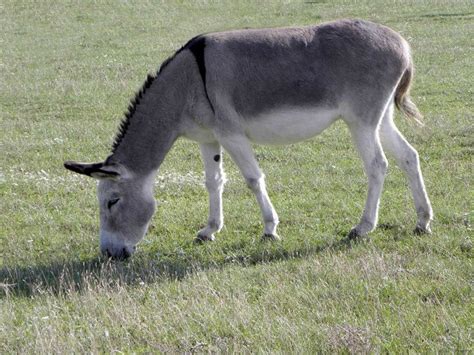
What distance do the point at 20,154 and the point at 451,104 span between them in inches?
297

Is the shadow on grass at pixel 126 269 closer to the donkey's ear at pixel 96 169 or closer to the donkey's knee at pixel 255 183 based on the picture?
the donkey's knee at pixel 255 183

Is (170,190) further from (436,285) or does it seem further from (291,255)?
(436,285)

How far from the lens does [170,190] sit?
1084 centimetres

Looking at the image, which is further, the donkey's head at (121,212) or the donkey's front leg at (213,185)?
the donkey's front leg at (213,185)

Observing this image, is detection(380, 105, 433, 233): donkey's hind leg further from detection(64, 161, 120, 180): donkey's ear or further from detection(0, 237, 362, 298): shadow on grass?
detection(64, 161, 120, 180): donkey's ear

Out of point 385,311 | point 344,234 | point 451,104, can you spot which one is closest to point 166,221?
point 344,234

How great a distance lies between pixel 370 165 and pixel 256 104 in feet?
4.19

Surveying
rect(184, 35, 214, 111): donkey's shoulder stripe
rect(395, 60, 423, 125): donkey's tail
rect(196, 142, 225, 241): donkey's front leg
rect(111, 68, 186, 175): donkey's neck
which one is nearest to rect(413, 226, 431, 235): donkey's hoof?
rect(395, 60, 423, 125): donkey's tail

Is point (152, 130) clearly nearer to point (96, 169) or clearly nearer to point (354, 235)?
point (96, 169)

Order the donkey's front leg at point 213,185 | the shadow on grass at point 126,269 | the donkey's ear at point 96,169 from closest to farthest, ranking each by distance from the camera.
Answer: the shadow on grass at point 126,269 < the donkey's ear at point 96,169 < the donkey's front leg at point 213,185

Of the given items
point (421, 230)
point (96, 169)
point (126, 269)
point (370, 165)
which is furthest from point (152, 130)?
point (421, 230)

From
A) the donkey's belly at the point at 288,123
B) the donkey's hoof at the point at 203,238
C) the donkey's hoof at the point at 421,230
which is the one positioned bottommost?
the donkey's hoof at the point at 203,238

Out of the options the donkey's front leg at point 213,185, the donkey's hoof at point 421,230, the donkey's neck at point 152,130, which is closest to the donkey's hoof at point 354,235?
the donkey's hoof at point 421,230

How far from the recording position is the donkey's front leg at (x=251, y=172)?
8.24 metres
